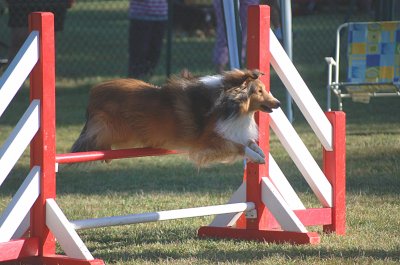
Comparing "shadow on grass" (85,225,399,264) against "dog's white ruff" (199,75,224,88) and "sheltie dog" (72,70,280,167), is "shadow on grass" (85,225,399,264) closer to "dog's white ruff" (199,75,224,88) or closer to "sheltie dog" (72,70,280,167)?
"sheltie dog" (72,70,280,167)

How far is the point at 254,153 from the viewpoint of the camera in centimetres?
535

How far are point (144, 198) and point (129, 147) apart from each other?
1.41m

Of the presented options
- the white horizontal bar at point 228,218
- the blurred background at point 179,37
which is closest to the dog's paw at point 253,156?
the white horizontal bar at point 228,218

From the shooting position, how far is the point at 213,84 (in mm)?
5348

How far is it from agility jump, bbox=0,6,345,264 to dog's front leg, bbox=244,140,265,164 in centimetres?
7

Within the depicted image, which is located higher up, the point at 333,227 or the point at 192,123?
the point at 192,123

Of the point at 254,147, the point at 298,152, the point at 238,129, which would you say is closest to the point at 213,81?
the point at 238,129

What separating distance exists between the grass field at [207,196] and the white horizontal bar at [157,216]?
0.73ft

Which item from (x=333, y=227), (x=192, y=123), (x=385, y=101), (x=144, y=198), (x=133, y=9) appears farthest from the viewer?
(x=133, y=9)

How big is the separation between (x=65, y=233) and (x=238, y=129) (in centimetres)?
126

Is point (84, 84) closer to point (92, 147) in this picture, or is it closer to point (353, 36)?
point (353, 36)

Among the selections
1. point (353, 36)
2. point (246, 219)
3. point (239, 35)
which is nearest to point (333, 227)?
point (246, 219)

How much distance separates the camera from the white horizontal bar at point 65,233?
464 cm

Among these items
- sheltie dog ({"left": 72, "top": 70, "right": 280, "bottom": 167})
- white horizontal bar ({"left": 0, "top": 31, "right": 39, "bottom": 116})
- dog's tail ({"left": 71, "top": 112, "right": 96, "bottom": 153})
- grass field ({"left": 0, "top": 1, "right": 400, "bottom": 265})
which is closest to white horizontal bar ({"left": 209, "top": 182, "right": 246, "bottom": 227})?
grass field ({"left": 0, "top": 1, "right": 400, "bottom": 265})
